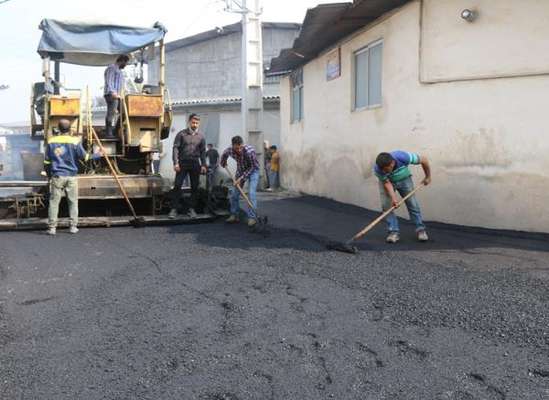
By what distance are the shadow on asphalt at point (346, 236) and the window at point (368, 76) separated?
2146mm

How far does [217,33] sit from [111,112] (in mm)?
17856

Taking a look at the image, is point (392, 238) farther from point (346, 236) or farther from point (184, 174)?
point (184, 174)

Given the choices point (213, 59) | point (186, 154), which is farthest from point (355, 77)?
point (213, 59)

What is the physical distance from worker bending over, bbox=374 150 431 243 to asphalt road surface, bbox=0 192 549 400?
25cm

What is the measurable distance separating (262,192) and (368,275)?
1027 centimetres

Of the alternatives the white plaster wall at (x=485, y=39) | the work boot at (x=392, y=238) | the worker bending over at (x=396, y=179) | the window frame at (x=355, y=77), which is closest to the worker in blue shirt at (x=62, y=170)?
the worker bending over at (x=396, y=179)

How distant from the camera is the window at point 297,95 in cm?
1445

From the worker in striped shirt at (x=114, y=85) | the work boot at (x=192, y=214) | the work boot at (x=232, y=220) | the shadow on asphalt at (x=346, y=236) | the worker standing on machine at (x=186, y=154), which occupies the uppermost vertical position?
the worker in striped shirt at (x=114, y=85)

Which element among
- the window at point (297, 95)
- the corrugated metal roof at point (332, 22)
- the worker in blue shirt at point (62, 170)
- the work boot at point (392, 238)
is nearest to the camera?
the work boot at point (392, 238)

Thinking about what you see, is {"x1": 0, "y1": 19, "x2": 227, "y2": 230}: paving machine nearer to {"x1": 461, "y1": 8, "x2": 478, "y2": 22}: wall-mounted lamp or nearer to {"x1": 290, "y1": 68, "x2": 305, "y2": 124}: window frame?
{"x1": 461, "y1": 8, "x2": 478, "y2": 22}: wall-mounted lamp

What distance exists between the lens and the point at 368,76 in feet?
33.6

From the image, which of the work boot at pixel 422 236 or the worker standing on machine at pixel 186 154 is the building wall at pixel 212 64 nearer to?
the worker standing on machine at pixel 186 154

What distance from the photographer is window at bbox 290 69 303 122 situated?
14453 mm

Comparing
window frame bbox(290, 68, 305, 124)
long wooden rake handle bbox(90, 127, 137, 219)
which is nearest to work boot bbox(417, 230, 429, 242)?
long wooden rake handle bbox(90, 127, 137, 219)
